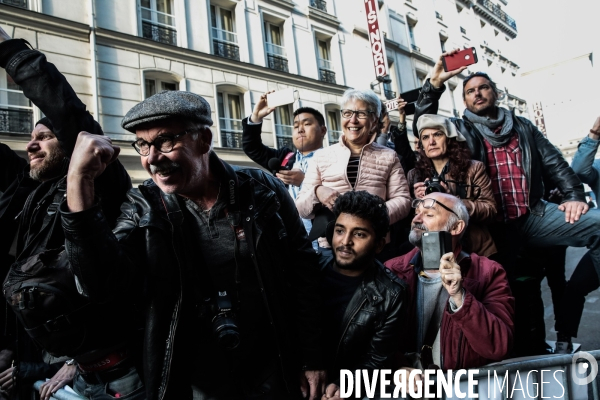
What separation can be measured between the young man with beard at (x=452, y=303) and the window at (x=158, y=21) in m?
10.8

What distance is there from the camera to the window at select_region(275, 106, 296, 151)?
13.2 m

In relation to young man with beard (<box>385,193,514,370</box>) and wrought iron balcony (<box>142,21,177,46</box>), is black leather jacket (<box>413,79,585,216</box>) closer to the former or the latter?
young man with beard (<box>385,193,514,370</box>)

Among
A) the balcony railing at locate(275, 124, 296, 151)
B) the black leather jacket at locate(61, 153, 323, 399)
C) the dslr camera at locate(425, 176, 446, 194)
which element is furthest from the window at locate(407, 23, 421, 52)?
the black leather jacket at locate(61, 153, 323, 399)

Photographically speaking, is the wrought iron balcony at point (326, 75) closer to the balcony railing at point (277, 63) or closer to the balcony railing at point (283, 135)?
the balcony railing at point (277, 63)

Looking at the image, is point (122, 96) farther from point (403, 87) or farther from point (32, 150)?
point (403, 87)

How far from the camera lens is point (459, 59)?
3082 millimetres

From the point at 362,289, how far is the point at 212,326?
78 cm

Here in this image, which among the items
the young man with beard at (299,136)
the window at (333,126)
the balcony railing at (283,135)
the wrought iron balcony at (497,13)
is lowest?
the young man with beard at (299,136)

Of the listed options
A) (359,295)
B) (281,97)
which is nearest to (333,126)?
(281,97)

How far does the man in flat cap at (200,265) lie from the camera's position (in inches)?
55.8

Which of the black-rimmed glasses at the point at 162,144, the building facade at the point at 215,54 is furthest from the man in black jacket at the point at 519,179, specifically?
the building facade at the point at 215,54

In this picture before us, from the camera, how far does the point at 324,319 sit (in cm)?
200

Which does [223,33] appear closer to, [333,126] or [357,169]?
[333,126]

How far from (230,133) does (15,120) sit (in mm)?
5357
